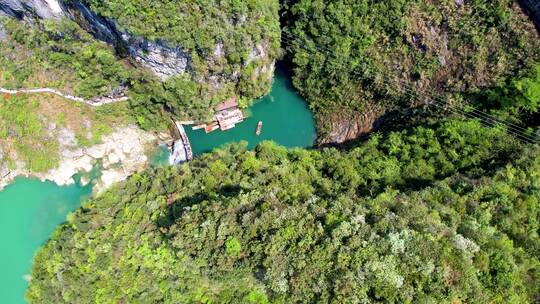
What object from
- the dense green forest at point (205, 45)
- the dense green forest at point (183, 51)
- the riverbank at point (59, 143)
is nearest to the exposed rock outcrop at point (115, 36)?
the dense green forest at point (183, 51)

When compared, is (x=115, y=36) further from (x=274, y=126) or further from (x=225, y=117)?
(x=274, y=126)

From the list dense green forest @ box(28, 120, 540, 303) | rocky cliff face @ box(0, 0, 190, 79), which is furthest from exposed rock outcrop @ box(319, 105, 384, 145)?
rocky cliff face @ box(0, 0, 190, 79)

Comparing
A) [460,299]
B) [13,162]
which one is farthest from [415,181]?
[13,162]

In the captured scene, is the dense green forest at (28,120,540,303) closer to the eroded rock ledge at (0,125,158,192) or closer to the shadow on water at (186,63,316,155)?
the eroded rock ledge at (0,125,158,192)

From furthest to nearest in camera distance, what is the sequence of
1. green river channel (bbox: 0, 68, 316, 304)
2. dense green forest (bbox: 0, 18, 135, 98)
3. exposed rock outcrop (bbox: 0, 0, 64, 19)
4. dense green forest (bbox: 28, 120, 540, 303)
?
dense green forest (bbox: 0, 18, 135, 98) < green river channel (bbox: 0, 68, 316, 304) < exposed rock outcrop (bbox: 0, 0, 64, 19) < dense green forest (bbox: 28, 120, 540, 303)

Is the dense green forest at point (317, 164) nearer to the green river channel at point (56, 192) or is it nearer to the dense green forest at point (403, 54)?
the dense green forest at point (403, 54)

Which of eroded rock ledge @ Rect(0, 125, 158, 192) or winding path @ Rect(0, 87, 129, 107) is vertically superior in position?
winding path @ Rect(0, 87, 129, 107)

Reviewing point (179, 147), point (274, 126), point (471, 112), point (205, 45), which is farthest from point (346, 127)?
point (179, 147)

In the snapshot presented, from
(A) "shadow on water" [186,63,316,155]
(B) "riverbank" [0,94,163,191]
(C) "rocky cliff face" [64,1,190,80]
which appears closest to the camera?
(C) "rocky cliff face" [64,1,190,80]
